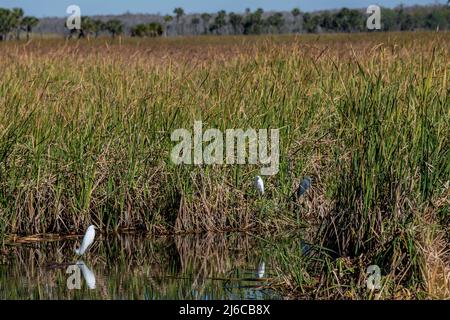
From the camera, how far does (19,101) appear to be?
9.04 m

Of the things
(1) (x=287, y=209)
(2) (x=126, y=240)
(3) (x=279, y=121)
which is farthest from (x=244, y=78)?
(2) (x=126, y=240)

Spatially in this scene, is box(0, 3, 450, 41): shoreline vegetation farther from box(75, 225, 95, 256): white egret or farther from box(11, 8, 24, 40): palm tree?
box(75, 225, 95, 256): white egret

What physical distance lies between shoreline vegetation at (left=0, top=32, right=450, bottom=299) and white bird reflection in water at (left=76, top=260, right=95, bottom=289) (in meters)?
0.76

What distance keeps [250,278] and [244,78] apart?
11.6 feet

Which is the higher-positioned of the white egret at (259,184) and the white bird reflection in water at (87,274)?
the white egret at (259,184)

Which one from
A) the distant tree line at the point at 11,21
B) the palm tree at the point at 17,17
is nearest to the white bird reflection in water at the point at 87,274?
the distant tree line at the point at 11,21

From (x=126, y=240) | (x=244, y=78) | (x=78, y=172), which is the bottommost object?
(x=126, y=240)

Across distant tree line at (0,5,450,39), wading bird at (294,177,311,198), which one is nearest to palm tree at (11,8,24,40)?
distant tree line at (0,5,450,39)

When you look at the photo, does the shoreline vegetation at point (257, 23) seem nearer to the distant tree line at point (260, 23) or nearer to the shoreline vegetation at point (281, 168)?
the distant tree line at point (260, 23)

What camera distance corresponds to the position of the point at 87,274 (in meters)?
7.45

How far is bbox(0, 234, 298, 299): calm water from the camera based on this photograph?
22.6 feet

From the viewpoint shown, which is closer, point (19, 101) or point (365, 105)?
A: point (365, 105)

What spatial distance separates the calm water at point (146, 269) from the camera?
6895 mm
